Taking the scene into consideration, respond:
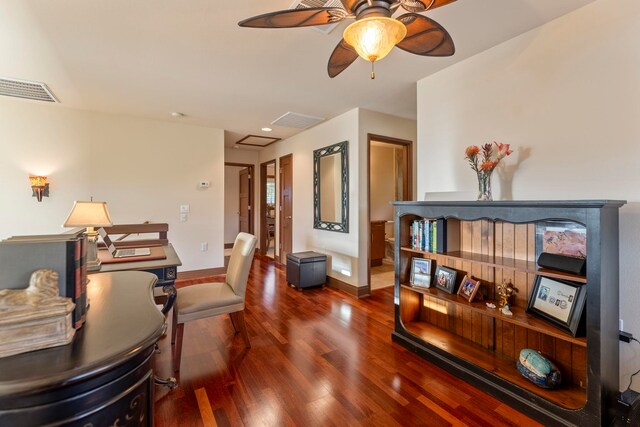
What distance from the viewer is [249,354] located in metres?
2.46

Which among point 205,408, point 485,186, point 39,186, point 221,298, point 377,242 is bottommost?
point 205,408

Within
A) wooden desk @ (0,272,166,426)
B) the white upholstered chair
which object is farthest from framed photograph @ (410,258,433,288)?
wooden desk @ (0,272,166,426)

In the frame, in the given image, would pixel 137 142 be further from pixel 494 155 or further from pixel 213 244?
pixel 494 155

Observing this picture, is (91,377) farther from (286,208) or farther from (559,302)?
(286,208)

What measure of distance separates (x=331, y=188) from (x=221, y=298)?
2.52 meters

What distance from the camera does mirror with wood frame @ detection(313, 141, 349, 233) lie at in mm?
4133

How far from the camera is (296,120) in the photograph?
447 cm

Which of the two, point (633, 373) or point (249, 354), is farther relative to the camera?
point (249, 354)

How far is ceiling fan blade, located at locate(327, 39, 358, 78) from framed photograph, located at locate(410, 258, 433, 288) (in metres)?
1.74

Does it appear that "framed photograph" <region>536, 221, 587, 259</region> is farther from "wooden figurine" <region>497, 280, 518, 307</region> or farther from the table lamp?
the table lamp

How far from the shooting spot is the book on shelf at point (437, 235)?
95.6 inches

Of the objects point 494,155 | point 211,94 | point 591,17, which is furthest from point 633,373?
point 211,94

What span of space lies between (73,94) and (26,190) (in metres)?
1.45

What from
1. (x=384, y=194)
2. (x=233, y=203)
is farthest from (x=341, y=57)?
(x=233, y=203)
